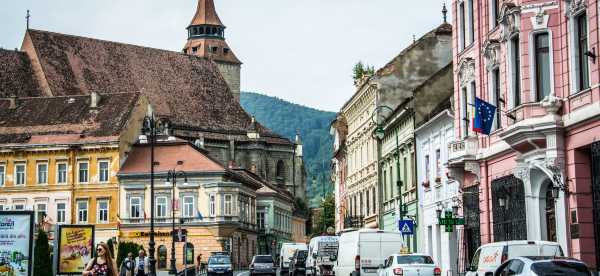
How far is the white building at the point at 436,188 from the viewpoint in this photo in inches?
1805

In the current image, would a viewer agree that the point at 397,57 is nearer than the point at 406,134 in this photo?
No

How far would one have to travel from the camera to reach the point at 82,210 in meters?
99.5

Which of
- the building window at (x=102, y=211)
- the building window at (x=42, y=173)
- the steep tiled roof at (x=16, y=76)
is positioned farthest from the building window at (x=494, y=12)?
the steep tiled roof at (x=16, y=76)

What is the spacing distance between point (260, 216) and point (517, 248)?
328 feet

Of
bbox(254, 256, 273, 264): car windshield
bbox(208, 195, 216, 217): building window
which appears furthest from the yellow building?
bbox(254, 256, 273, 264): car windshield

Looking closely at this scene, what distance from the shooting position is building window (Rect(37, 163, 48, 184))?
9950cm

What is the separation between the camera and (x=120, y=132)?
321 ft

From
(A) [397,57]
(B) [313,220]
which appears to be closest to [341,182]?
(A) [397,57]

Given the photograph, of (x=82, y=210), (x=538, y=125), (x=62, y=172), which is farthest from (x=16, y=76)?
(x=538, y=125)

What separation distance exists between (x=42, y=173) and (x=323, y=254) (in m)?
50.0

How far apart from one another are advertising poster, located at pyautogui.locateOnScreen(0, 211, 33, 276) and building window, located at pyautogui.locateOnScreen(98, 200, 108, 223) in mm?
71302

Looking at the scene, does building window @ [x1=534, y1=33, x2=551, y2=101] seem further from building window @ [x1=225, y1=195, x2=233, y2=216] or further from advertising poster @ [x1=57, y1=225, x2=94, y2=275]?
building window @ [x1=225, y1=195, x2=233, y2=216]

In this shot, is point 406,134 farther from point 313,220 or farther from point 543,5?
point 313,220

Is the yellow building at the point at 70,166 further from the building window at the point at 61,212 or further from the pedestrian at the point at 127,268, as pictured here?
the pedestrian at the point at 127,268
